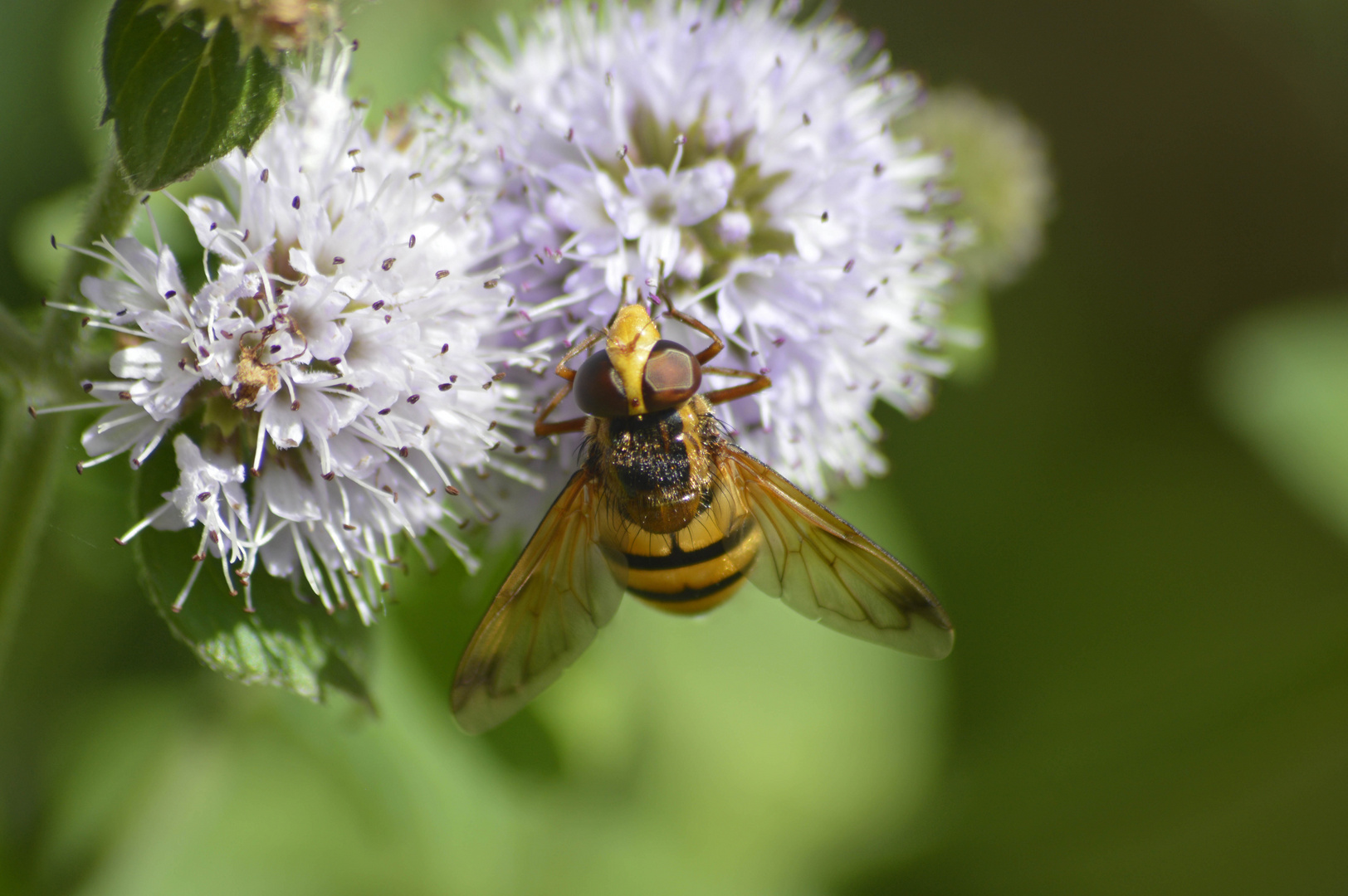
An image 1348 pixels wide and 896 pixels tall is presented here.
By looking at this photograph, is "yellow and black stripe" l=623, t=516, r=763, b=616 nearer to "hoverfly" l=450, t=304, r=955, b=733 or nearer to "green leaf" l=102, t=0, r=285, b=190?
"hoverfly" l=450, t=304, r=955, b=733

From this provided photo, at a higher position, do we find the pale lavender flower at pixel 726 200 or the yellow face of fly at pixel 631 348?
the pale lavender flower at pixel 726 200

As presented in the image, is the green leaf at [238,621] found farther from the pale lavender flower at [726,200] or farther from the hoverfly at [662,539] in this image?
the pale lavender flower at [726,200]

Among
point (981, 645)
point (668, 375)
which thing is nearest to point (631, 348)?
point (668, 375)

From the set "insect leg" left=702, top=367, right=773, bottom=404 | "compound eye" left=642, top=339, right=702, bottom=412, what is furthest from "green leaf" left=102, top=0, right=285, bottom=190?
"insect leg" left=702, top=367, right=773, bottom=404

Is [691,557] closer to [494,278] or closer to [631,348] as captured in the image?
[631,348]

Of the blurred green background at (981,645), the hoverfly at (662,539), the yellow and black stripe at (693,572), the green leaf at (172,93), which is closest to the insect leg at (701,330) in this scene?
the hoverfly at (662,539)

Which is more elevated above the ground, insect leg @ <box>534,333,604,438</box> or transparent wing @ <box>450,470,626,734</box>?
insect leg @ <box>534,333,604,438</box>
